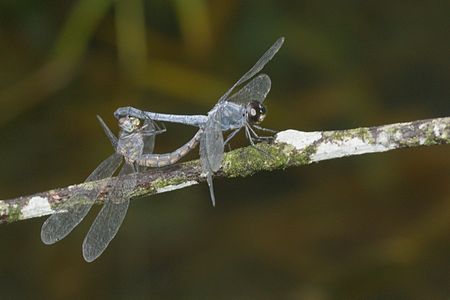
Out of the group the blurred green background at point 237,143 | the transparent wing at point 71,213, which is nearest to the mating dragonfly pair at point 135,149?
the transparent wing at point 71,213

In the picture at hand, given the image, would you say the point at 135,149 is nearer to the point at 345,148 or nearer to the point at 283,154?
the point at 283,154

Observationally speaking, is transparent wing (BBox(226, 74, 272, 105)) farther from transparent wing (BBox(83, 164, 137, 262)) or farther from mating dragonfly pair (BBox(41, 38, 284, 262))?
transparent wing (BBox(83, 164, 137, 262))

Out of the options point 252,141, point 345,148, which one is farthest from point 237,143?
point 345,148

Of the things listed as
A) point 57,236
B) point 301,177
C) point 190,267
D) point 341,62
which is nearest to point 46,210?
point 57,236

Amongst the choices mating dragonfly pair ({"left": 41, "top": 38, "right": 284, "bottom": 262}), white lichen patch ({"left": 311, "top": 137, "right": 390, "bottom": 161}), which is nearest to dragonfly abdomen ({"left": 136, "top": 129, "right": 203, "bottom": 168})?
mating dragonfly pair ({"left": 41, "top": 38, "right": 284, "bottom": 262})

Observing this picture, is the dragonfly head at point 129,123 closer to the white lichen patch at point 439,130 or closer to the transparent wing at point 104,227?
the transparent wing at point 104,227

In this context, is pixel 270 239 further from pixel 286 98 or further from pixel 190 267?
pixel 286 98
